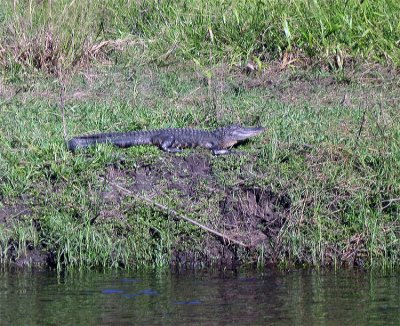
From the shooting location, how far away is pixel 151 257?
7.18m

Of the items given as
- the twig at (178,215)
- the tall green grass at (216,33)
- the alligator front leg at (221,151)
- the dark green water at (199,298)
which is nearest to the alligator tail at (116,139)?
the alligator front leg at (221,151)

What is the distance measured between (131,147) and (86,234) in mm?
1281

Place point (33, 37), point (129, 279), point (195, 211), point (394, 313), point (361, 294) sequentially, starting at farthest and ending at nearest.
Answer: point (33, 37)
point (195, 211)
point (129, 279)
point (361, 294)
point (394, 313)

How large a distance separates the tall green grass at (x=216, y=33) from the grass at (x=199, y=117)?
2 cm

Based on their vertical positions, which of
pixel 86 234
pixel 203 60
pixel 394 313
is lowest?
pixel 394 313

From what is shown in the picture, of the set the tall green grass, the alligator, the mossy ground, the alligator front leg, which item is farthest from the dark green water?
the tall green grass

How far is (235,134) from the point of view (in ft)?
27.4

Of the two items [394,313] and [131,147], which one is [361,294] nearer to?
[394,313]

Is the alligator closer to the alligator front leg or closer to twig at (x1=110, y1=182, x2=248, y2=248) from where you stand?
the alligator front leg

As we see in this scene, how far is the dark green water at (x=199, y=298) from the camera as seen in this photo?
228 inches

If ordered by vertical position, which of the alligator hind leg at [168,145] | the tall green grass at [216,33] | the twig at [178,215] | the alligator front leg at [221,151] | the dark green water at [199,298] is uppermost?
the tall green grass at [216,33]

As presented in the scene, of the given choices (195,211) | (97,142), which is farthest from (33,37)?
(195,211)

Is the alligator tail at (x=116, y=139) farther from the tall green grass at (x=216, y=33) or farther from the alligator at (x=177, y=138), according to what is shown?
the tall green grass at (x=216, y=33)

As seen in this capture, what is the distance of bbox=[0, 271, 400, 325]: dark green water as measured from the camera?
579cm
